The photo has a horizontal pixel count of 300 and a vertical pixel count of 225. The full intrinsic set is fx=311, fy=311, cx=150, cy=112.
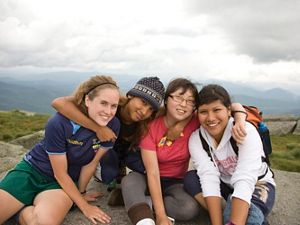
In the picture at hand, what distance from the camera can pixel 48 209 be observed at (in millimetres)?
4680

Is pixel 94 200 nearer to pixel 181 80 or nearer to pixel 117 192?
pixel 117 192

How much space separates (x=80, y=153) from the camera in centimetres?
530

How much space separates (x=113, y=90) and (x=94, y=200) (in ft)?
8.01

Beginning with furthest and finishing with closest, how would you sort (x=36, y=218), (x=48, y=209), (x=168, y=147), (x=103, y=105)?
(x=168, y=147) → (x=103, y=105) → (x=48, y=209) → (x=36, y=218)

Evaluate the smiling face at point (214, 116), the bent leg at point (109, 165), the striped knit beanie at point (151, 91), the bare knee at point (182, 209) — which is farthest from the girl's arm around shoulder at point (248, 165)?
the bent leg at point (109, 165)

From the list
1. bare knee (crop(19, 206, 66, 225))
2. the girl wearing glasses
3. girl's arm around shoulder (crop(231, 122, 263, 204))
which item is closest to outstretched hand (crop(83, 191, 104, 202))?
the girl wearing glasses

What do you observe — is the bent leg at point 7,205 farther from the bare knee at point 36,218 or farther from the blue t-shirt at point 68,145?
the blue t-shirt at point 68,145

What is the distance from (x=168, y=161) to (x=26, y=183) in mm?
2437

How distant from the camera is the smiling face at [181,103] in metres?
5.17

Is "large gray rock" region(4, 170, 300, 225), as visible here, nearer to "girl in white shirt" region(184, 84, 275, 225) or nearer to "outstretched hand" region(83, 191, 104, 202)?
"outstretched hand" region(83, 191, 104, 202)

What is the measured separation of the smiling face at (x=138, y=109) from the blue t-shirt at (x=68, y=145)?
299 millimetres

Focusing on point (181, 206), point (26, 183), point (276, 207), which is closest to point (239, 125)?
point (181, 206)

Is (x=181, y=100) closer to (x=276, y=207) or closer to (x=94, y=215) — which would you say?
(x=94, y=215)

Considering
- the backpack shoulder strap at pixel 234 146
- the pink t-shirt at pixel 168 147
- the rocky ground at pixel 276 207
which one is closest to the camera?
the backpack shoulder strap at pixel 234 146
